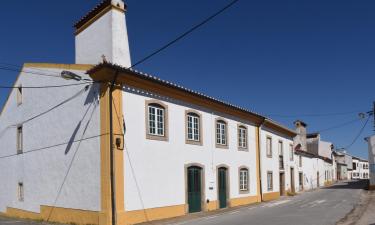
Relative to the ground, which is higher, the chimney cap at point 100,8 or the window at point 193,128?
the chimney cap at point 100,8

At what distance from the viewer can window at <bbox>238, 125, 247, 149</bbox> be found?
23.9 metres

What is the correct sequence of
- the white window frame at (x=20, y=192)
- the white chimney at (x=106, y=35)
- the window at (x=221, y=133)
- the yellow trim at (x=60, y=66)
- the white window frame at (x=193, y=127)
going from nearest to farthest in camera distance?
1. the yellow trim at (x=60, y=66)
2. the white chimney at (x=106, y=35)
3. the white window frame at (x=193, y=127)
4. the white window frame at (x=20, y=192)
5. the window at (x=221, y=133)

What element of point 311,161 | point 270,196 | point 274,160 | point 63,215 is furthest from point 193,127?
point 311,161

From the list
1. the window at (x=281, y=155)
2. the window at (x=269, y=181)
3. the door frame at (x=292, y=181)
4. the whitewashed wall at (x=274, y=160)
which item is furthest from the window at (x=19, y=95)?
the door frame at (x=292, y=181)

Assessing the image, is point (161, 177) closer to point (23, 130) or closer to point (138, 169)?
point (138, 169)

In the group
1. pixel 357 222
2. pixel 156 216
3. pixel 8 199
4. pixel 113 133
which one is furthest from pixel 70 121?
pixel 357 222

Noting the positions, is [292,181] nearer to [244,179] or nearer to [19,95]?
[244,179]

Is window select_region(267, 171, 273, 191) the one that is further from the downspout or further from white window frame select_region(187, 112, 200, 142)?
the downspout

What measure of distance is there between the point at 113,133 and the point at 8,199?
390 inches

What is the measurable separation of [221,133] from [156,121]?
591 centimetres

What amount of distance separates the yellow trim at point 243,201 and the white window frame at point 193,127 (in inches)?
194

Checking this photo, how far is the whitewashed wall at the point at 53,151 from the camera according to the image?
15.2 m

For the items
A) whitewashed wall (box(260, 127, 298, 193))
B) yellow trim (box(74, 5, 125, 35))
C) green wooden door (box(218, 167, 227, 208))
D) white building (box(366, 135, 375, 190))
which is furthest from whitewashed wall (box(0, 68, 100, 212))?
white building (box(366, 135, 375, 190))

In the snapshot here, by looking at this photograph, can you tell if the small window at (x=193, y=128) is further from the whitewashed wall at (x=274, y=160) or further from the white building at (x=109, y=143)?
the whitewashed wall at (x=274, y=160)
